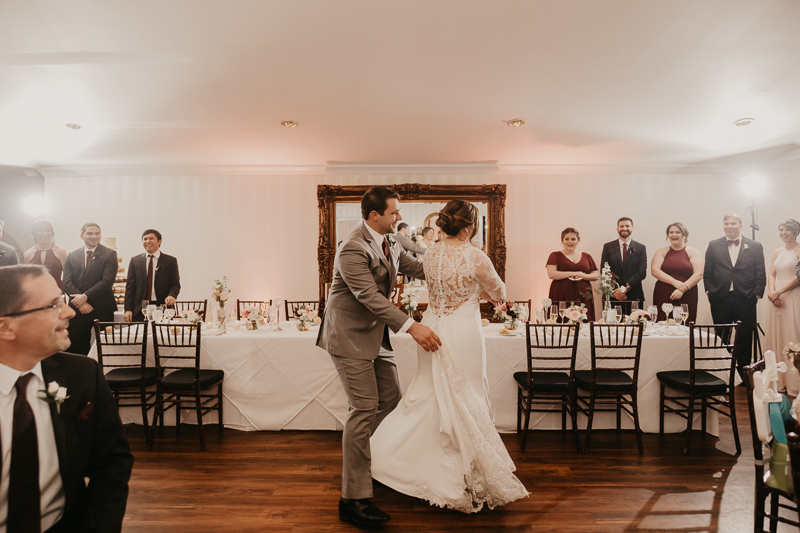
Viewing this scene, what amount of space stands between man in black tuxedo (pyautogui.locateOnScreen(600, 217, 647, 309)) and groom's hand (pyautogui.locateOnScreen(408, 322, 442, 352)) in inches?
180

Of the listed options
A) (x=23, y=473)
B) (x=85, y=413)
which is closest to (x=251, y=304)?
(x=85, y=413)

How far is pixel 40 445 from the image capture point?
1144 millimetres

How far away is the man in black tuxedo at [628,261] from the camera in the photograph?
603 centimetres

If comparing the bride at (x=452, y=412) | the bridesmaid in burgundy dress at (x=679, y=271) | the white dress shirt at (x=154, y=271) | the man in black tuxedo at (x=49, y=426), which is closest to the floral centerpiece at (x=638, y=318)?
the bridesmaid in burgundy dress at (x=679, y=271)

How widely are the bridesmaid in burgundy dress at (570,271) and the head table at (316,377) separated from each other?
2129mm

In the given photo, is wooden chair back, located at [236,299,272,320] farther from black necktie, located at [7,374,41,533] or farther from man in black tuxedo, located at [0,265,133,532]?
black necktie, located at [7,374,41,533]

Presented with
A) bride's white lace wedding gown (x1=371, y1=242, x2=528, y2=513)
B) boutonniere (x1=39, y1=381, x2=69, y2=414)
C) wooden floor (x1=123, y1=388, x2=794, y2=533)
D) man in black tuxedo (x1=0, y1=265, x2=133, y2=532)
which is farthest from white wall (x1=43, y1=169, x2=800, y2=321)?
boutonniere (x1=39, y1=381, x2=69, y2=414)

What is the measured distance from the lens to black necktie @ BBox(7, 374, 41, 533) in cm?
109

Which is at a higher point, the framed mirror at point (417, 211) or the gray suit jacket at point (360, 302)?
the framed mirror at point (417, 211)

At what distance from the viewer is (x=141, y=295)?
500 centimetres

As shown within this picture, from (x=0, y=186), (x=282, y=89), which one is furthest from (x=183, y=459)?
(x=0, y=186)

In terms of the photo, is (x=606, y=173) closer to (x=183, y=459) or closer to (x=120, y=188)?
(x=183, y=459)

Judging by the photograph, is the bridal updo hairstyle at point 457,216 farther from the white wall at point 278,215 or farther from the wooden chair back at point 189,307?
the white wall at point 278,215

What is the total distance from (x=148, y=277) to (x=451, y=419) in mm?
4118
